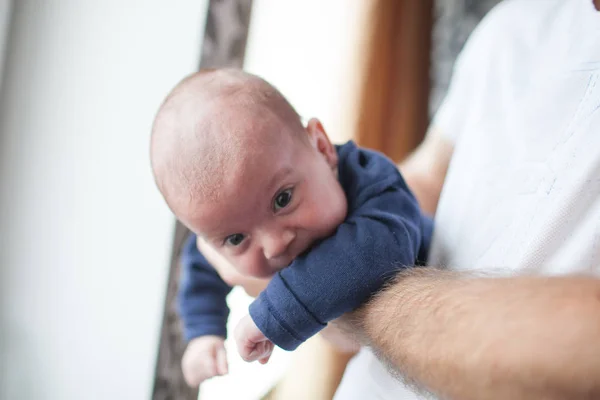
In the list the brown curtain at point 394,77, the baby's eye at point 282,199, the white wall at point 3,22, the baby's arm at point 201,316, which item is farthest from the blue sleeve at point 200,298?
the brown curtain at point 394,77

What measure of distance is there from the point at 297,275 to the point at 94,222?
0.45m

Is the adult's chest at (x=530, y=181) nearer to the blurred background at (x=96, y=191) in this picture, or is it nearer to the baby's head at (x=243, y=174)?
the baby's head at (x=243, y=174)

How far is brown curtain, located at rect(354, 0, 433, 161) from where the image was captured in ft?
4.09

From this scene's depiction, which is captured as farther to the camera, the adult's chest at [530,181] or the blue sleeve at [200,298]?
the blue sleeve at [200,298]

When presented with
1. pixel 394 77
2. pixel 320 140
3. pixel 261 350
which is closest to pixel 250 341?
pixel 261 350

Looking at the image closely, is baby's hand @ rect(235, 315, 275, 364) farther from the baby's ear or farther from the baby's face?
the baby's ear

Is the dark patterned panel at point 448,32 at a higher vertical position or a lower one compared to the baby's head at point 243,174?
higher

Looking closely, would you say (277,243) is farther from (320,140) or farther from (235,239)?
(320,140)

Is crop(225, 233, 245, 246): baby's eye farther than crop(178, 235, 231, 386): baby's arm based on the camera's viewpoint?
No

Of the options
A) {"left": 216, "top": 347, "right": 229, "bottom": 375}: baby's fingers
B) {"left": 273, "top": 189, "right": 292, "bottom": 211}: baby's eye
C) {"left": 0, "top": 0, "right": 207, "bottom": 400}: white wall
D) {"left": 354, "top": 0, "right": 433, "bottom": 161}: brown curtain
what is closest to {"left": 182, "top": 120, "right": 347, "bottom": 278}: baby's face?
{"left": 273, "top": 189, "right": 292, "bottom": 211}: baby's eye

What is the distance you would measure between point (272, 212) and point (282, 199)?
0.07 feet

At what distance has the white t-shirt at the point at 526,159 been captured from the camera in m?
0.46

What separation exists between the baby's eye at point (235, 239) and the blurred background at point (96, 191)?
1.08ft

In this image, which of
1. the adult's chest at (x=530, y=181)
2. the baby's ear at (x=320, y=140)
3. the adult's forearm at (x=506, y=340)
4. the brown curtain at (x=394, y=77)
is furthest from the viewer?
the brown curtain at (x=394, y=77)
